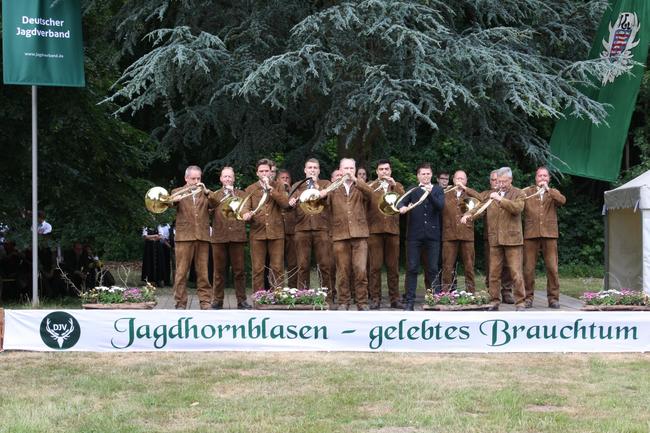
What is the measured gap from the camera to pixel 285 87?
12.5 meters

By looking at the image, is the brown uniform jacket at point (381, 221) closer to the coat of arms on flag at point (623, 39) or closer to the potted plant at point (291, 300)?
the potted plant at point (291, 300)

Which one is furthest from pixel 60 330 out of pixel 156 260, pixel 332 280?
pixel 156 260

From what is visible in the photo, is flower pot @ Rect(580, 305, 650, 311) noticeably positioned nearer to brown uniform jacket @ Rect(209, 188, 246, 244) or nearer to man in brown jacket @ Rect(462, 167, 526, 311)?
man in brown jacket @ Rect(462, 167, 526, 311)

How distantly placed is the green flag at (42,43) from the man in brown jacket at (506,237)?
5689mm

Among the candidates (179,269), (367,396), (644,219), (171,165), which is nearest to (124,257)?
(171,165)

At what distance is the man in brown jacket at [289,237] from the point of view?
12.4m

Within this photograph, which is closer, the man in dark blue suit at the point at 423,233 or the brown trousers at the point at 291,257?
the man in dark blue suit at the point at 423,233

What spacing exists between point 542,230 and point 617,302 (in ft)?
7.24

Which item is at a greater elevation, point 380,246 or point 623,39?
point 623,39

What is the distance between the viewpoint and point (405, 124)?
1382 cm

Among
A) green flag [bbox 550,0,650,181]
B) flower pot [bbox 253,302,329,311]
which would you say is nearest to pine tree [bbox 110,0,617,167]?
green flag [bbox 550,0,650,181]

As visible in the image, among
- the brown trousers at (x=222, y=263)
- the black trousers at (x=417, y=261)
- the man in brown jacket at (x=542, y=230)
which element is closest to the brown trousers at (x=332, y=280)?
the black trousers at (x=417, y=261)

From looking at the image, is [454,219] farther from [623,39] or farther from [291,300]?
[623,39]

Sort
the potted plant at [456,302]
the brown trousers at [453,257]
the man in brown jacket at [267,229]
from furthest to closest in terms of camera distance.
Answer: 1. the brown trousers at [453,257]
2. the man in brown jacket at [267,229]
3. the potted plant at [456,302]
